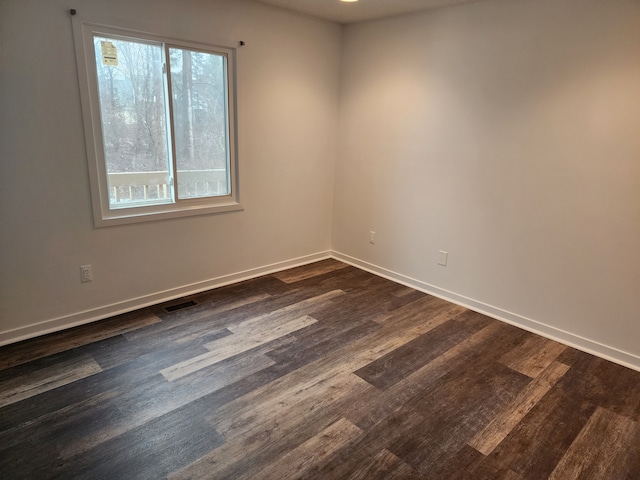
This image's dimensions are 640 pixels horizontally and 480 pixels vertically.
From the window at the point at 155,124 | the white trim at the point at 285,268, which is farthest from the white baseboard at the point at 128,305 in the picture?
the window at the point at 155,124

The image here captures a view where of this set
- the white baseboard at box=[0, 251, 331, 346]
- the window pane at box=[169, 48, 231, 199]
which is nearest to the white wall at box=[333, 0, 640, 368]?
the white baseboard at box=[0, 251, 331, 346]

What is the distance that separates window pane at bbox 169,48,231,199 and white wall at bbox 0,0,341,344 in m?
0.18

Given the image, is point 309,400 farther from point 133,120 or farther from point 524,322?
point 133,120

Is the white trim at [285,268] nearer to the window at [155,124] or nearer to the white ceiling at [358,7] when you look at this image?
the window at [155,124]

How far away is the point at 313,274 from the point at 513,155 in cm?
212

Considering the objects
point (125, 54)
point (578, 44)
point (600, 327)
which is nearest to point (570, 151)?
point (578, 44)

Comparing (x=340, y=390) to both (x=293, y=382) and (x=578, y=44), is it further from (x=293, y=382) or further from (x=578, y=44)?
(x=578, y=44)

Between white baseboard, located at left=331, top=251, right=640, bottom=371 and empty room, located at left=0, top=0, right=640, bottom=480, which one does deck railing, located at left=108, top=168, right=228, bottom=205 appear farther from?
white baseboard, located at left=331, top=251, right=640, bottom=371

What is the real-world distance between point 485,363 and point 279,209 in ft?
7.60

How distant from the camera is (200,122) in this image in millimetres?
3301

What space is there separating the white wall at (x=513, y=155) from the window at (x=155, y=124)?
4.66 feet

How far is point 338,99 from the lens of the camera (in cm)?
416


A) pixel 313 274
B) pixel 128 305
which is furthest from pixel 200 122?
pixel 313 274

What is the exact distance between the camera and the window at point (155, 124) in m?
2.72
